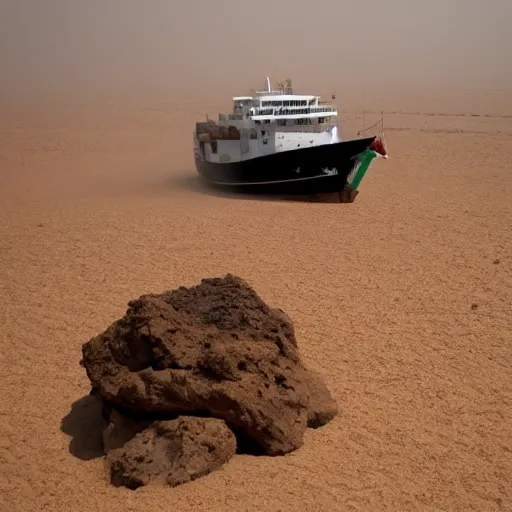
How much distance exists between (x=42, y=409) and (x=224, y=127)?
16.1 m

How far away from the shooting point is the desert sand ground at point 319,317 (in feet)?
22.4

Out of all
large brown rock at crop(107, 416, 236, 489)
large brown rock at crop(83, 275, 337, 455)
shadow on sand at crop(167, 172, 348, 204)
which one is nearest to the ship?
shadow on sand at crop(167, 172, 348, 204)

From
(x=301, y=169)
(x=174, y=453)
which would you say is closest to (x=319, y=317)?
(x=174, y=453)

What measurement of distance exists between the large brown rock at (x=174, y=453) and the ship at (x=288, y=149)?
1486 centimetres

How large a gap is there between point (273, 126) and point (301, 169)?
1.97 metres

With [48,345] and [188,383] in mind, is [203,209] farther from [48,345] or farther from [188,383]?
[188,383]

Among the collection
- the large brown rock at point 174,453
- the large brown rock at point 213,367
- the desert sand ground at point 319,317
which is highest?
the large brown rock at point 213,367

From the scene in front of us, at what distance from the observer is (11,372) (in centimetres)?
977

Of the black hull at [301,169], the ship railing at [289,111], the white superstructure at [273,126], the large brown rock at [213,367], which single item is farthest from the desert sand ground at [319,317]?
the ship railing at [289,111]

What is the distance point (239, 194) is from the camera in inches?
930

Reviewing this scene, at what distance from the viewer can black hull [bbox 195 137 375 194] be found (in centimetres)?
2064

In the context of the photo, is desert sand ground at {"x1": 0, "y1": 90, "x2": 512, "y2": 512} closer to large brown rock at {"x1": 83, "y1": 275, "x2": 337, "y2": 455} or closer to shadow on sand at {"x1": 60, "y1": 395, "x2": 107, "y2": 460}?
shadow on sand at {"x1": 60, "y1": 395, "x2": 107, "y2": 460}

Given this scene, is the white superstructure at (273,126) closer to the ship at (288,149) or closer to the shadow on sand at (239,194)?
the ship at (288,149)

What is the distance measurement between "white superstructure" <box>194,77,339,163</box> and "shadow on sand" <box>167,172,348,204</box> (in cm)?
134
